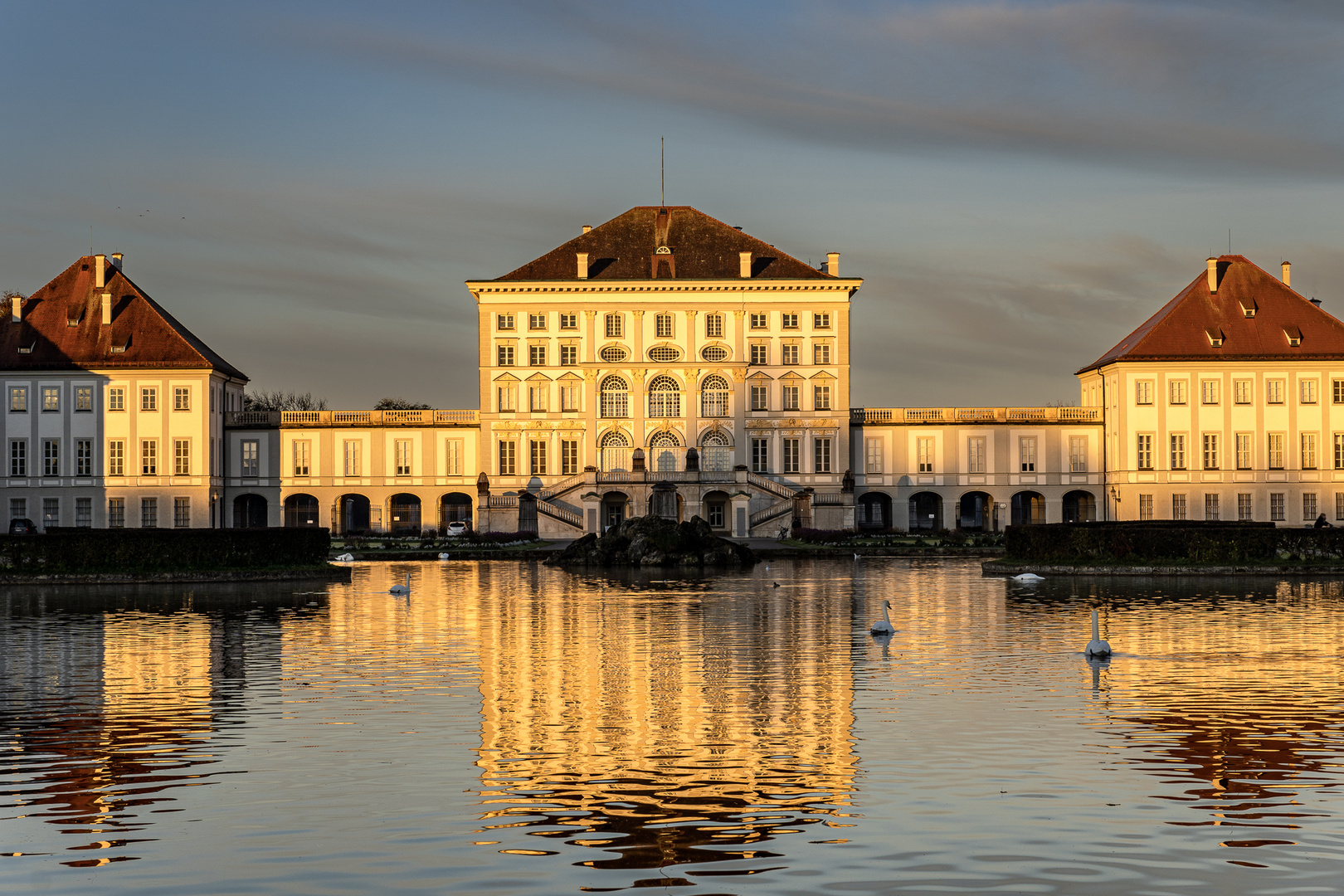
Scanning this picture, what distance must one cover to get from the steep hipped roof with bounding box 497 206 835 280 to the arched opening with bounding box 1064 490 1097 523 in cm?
2050

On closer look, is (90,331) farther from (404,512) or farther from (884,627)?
(884,627)

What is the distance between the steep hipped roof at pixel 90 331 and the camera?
84.1m

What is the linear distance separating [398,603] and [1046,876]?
27.7 m

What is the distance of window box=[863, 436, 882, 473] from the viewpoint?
87750 mm

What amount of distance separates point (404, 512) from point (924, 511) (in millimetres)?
34463

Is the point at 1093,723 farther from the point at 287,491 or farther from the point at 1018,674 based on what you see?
the point at 287,491

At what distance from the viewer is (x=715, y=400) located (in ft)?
284

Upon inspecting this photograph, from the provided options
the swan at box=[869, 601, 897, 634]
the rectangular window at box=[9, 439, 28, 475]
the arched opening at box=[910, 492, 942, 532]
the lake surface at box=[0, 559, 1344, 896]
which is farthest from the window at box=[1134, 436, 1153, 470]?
the swan at box=[869, 601, 897, 634]

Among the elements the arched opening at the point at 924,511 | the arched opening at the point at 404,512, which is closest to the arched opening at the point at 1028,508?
the arched opening at the point at 924,511

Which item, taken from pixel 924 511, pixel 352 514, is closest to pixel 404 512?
pixel 352 514

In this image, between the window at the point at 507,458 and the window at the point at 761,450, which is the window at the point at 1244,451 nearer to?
the window at the point at 761,450

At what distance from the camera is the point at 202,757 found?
1507 cm

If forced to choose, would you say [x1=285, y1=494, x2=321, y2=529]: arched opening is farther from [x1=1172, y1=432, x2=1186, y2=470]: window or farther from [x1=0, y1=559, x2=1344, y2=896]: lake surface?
[x1=0, y1=559, x2=1344, y2=896]: lake surface

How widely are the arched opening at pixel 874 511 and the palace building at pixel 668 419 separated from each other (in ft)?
10.3
